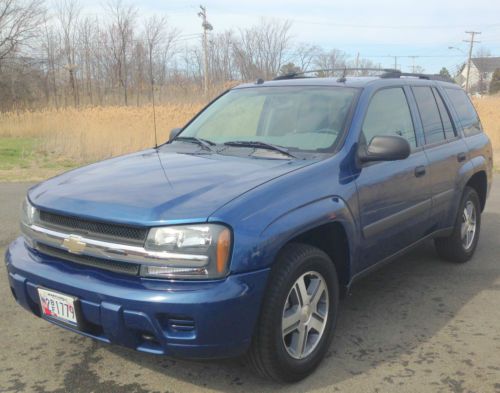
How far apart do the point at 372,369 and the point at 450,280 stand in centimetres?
192

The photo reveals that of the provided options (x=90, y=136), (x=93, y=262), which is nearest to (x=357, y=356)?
(x=93, y=262)

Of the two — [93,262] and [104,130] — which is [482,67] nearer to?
[104,130]

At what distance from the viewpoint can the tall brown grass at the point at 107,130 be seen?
519 inches

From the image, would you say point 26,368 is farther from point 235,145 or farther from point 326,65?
point 326,65

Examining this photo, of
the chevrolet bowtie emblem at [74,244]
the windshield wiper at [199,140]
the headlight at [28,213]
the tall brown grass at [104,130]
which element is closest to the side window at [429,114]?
the windshield wiper at [199,140]

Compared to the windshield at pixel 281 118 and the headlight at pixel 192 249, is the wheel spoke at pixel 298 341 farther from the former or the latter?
the windshield at pixel 281 118

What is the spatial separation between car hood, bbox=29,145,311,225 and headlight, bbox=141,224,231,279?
6cm

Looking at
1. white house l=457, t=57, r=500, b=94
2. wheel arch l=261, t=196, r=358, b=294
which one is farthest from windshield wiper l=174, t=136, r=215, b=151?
white house l=457, t=57, r=500, b=94

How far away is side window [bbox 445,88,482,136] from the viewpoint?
16.4ft

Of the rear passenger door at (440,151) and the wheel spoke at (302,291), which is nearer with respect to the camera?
the wheel spoke at (302,291)

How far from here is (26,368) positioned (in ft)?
10.1

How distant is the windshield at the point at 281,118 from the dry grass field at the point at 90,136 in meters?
7.96

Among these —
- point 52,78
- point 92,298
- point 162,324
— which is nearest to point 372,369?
point 162,324

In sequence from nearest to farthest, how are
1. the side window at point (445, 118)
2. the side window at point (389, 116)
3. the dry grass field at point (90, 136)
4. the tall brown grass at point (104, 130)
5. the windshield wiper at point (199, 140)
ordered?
the side window at point (389, 116) → the windshield wiper at point (199, 140) → the side window at point (445, 118) → the dry grass field at point (90, 136) → the tall brown grass at point (104, 130)
